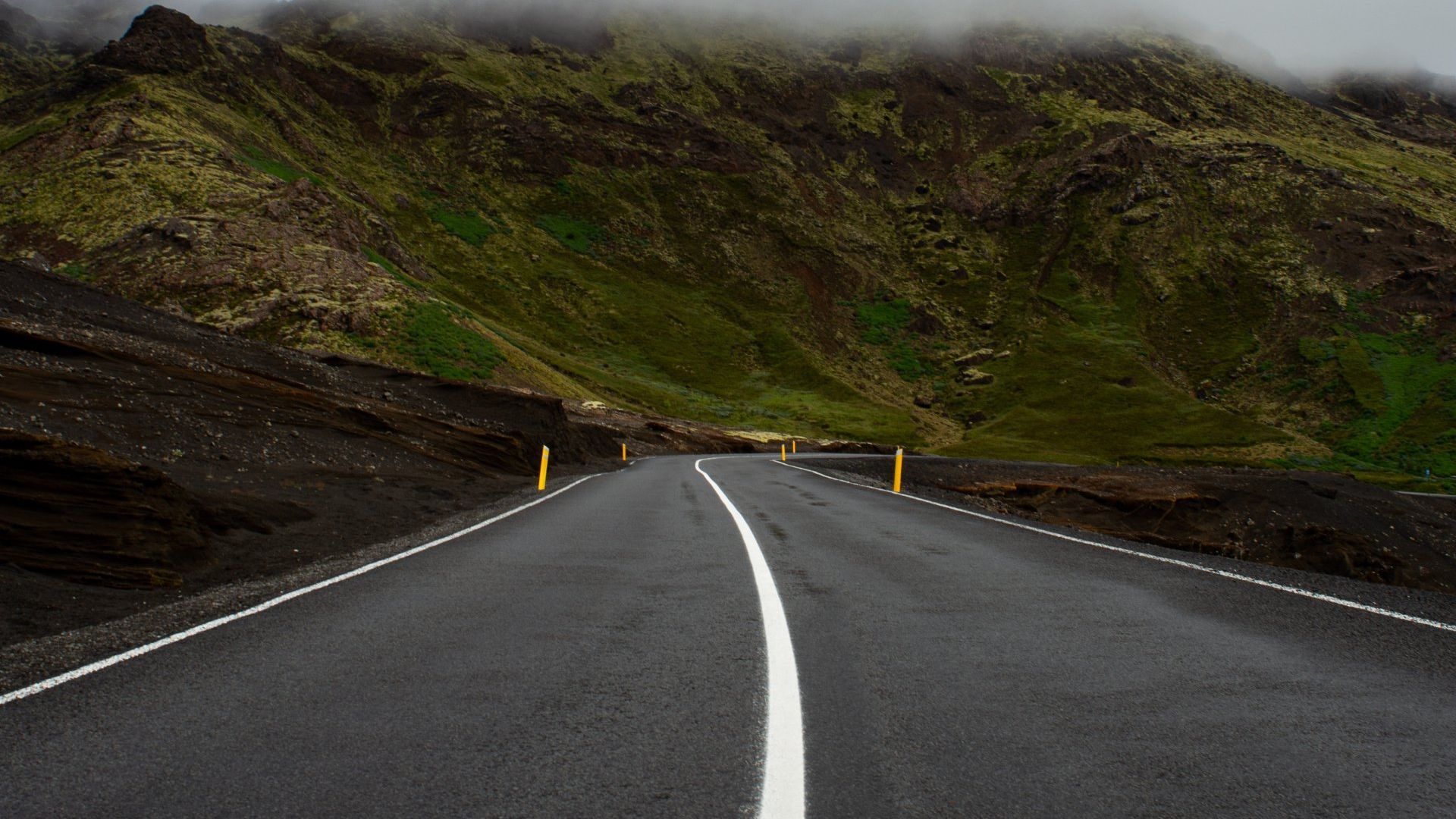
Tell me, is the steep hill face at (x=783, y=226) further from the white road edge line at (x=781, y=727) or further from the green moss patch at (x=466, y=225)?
the white road edge line at (x=781, y=727)

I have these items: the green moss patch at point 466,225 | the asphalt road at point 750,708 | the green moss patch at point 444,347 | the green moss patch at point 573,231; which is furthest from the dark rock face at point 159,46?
the asphalt road at point 750,708

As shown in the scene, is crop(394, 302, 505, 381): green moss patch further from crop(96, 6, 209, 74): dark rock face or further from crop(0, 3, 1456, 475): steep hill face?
crop(96, 6, 209, 74): dark rock face

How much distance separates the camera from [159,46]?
70438 mm

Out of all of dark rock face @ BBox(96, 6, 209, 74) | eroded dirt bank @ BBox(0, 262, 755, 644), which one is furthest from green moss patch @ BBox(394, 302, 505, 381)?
dark rock face @ BBox(96, 6, 209, 74)

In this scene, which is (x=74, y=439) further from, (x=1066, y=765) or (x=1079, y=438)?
(x=1079, y=438)

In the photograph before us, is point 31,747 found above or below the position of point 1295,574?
below

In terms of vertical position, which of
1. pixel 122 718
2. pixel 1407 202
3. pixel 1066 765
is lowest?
pixel 122 718

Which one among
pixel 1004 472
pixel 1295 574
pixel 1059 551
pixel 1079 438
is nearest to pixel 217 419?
pixel 1059 551

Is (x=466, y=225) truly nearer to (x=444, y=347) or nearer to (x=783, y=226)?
(x=783, y=226)

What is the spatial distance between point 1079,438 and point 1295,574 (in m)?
70.0

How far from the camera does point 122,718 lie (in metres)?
3.52

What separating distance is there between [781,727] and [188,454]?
13.4 m

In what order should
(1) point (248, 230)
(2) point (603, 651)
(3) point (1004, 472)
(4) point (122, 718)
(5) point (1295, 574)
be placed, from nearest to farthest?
(4) point (122, 718), (2) point (603, 651), (5) point (1295, 574), (3) point (1004, 472), (1) point (248, 230)

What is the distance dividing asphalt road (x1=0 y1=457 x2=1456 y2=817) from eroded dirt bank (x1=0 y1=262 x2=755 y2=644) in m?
2.36
